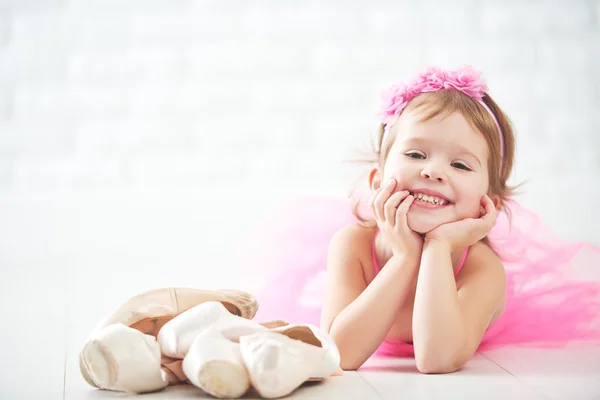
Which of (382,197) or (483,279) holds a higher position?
(382,197)

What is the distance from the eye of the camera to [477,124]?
1299mm

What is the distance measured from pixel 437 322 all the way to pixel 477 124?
362 millimetres

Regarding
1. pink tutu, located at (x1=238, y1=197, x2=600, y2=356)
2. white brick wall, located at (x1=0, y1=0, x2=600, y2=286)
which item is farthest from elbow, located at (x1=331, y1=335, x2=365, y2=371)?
white brick wall, located at (x1=0, y1=0, x2=600, y2=286)

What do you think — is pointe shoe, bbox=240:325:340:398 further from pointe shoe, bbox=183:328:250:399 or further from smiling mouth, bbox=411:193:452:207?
smiling mouth, bbox=411:193:452:207

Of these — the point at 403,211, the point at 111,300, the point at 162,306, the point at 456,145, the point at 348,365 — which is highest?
the point at 456,145

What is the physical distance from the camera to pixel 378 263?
139 centimetres

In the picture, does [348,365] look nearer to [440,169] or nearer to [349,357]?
[349,357]

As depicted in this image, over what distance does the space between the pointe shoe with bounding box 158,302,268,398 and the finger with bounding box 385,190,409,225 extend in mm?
310

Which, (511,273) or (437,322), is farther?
(511,273)

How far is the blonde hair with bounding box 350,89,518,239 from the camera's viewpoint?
1296mm

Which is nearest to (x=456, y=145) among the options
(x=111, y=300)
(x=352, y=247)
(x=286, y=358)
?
(x=352, y=247)

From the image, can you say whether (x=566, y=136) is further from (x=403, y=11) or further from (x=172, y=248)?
(x=172, y=248)

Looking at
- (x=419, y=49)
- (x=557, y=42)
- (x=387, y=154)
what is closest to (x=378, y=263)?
(x=387, y=154)

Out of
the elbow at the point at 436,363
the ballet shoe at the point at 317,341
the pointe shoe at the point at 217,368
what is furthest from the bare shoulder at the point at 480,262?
the pointe shoe at the point at 217,368
